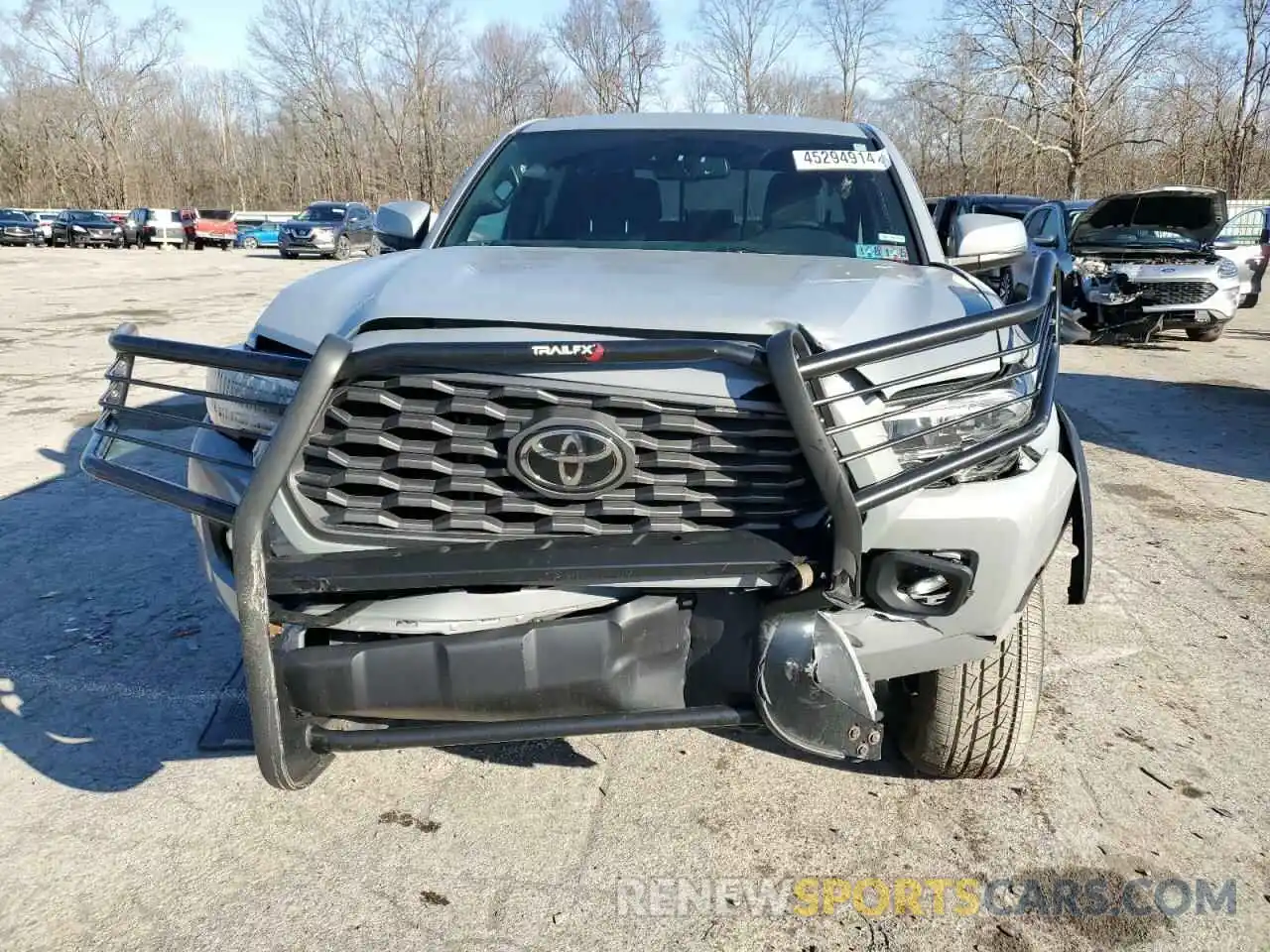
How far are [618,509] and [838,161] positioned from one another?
206cm

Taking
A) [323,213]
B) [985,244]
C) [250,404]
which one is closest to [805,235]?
[985,244]

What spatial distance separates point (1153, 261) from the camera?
11.3 metres

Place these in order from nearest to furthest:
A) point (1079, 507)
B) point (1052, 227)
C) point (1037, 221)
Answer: point (1079, 507) < point (1052, 227) < point (1037, 221)

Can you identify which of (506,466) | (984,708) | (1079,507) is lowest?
(984,708)

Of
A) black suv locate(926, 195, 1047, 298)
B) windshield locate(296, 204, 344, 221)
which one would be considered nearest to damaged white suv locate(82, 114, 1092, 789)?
black suv locate(926, 195, 1047, 298)

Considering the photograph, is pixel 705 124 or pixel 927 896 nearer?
pixel 927 896

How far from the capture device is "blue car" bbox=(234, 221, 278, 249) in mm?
37719

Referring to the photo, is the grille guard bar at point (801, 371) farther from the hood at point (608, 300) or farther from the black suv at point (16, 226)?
the black suv at point (16, 226)

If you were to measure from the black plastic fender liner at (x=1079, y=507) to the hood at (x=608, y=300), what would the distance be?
0.48 m

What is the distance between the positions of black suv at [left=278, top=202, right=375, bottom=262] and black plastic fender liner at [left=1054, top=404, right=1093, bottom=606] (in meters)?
29.6

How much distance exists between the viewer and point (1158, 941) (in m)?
2.29

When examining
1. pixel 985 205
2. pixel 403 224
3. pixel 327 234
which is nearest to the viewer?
pixel 403 224

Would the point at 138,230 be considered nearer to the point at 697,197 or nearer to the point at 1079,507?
the point at 697,197

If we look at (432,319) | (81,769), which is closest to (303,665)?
(432,319)
